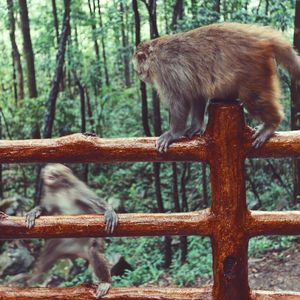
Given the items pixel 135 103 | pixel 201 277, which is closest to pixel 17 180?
pixel 135 103

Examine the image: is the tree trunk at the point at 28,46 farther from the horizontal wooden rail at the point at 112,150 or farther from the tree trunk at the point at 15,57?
the horizontal wooden rail at the point at 112,150

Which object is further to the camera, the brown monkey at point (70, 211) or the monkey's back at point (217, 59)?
the monkey's back at point (217, 59)

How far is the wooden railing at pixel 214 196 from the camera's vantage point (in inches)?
99.1

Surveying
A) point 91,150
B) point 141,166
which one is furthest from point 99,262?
point 141,166

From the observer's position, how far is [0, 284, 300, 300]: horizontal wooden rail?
2.58 metres

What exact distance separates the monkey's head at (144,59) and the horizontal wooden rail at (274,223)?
1.42 m

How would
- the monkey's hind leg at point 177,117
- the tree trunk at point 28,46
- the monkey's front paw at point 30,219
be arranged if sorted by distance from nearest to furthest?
the monkey's front paw at point 30,219 → the monkey's hind leg at point 177,117 → the tree trunk at point 28,46

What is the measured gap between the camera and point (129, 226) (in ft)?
8.52

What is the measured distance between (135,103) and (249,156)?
10780 mm

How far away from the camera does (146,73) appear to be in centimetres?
356

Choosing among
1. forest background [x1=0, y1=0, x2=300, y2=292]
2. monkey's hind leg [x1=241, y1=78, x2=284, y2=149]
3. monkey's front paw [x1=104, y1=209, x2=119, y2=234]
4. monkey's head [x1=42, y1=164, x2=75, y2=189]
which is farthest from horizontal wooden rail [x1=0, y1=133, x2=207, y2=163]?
forest background [x1=0, y1=0, x2=300, y2=292]

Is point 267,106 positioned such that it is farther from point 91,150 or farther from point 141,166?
point 141,166

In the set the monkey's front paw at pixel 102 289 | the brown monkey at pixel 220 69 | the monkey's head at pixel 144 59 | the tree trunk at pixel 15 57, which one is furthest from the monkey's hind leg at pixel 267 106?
the tree trunk at pixel 15 57

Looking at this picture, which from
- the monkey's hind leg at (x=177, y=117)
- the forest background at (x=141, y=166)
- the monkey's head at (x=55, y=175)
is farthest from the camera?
the forest background at (x=141, y=166)
